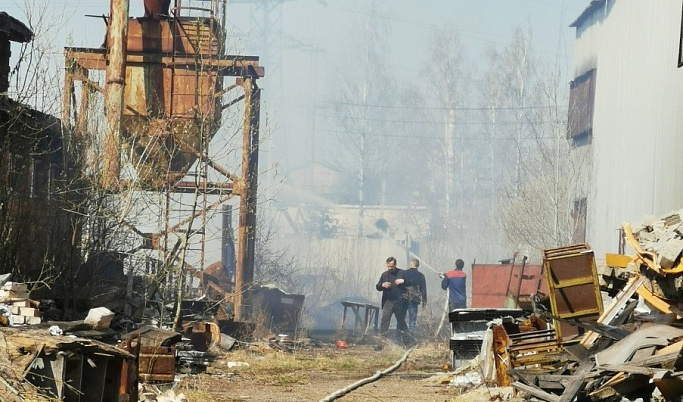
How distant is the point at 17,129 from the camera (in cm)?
1770

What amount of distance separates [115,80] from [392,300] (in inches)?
295

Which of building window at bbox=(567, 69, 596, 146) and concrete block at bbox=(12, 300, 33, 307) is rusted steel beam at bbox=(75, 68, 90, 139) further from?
building window at bbox=(567, 69, 596, 146)

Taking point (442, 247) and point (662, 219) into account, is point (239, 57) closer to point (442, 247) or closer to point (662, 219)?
point (662, 219)

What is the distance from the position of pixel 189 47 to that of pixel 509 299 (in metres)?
8.85

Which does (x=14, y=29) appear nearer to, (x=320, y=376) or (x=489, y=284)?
(x=320, y=376)

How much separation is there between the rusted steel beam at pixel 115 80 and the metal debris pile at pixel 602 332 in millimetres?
9061

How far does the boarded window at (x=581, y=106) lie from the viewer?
34.9 m

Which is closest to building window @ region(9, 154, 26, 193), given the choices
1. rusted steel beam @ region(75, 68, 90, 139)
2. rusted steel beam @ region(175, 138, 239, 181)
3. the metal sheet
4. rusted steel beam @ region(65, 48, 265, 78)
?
rusted steel beam @ region(75, 68, 90, 139)

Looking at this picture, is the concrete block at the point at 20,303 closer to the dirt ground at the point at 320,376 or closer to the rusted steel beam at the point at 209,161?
the dirt ground at the point at 320,376

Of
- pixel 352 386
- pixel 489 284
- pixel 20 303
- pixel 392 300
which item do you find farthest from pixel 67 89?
pixel 352 386

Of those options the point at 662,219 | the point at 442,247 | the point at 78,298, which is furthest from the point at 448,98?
the point at 662,219

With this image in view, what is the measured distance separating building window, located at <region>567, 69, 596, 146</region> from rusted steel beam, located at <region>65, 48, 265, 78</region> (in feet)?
47.2

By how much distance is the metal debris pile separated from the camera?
31.1 feet

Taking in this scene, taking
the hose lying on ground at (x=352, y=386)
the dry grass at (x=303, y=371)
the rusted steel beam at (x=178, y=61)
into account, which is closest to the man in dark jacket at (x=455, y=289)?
the dry grass at (x=303, y=371)
